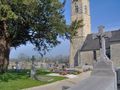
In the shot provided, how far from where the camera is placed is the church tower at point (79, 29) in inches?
2724

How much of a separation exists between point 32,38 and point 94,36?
13.6 meters

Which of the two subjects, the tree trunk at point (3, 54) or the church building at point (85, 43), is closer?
the tree trunk at point (3, 54)

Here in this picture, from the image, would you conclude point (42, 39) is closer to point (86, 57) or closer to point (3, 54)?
point (3, 54)

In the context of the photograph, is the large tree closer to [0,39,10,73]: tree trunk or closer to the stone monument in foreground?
[0,39,10,73]: tree trunk

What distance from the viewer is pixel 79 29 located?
6844 cm

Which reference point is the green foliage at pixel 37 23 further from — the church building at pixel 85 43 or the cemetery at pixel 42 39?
the church building at pixel 85 43

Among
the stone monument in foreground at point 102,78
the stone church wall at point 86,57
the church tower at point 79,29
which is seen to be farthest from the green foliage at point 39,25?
the church tower at point 79,29

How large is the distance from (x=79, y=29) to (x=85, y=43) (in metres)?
4.20

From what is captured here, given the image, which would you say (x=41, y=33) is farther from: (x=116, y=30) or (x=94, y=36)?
(x=116, y=30)

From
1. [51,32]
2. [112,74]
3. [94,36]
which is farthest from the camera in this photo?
[51,32]

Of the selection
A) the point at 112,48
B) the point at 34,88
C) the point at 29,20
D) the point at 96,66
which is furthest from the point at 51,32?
the point at 112,48

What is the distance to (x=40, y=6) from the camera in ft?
70.2

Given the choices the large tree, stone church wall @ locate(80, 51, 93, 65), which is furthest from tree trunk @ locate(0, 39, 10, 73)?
stone church wall @ locate(80, 51, 93, 65)

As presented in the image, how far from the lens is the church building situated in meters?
61.2
